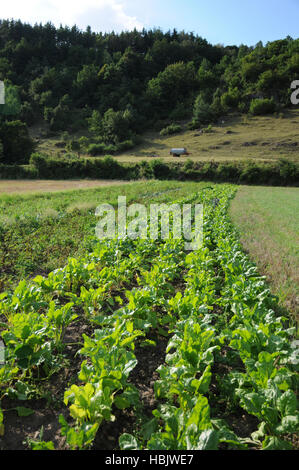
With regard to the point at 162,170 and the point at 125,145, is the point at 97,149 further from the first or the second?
the point at 162,170

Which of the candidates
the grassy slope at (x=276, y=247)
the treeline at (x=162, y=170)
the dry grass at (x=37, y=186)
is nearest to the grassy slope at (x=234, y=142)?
the treeline at (x=162, y=170)

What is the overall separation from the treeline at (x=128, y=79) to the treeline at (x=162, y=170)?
72.9ft

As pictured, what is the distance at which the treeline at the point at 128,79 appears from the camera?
74.9 meters

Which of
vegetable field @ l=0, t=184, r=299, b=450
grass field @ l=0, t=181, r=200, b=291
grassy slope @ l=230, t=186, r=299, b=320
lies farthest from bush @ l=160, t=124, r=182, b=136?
vegetable field @ l=0, t=184, r=299, b=450

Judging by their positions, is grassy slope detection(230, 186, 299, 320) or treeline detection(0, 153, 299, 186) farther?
treeline detection(0, 153, 299, 186)

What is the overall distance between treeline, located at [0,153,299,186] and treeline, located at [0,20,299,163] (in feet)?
72.9

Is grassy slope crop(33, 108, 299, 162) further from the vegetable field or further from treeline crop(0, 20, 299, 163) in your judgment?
the vegetable field

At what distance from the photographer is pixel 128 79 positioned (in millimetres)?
95562

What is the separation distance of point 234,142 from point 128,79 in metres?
59.8

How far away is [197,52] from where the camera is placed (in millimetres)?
106812

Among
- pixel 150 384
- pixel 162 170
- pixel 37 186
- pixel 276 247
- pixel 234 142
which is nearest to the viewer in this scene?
pixel 150 384

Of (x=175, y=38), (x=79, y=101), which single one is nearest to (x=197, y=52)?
(x=175, y=38)

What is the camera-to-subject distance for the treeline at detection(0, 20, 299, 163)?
7494cm

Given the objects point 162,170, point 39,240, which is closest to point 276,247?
point 39,240
